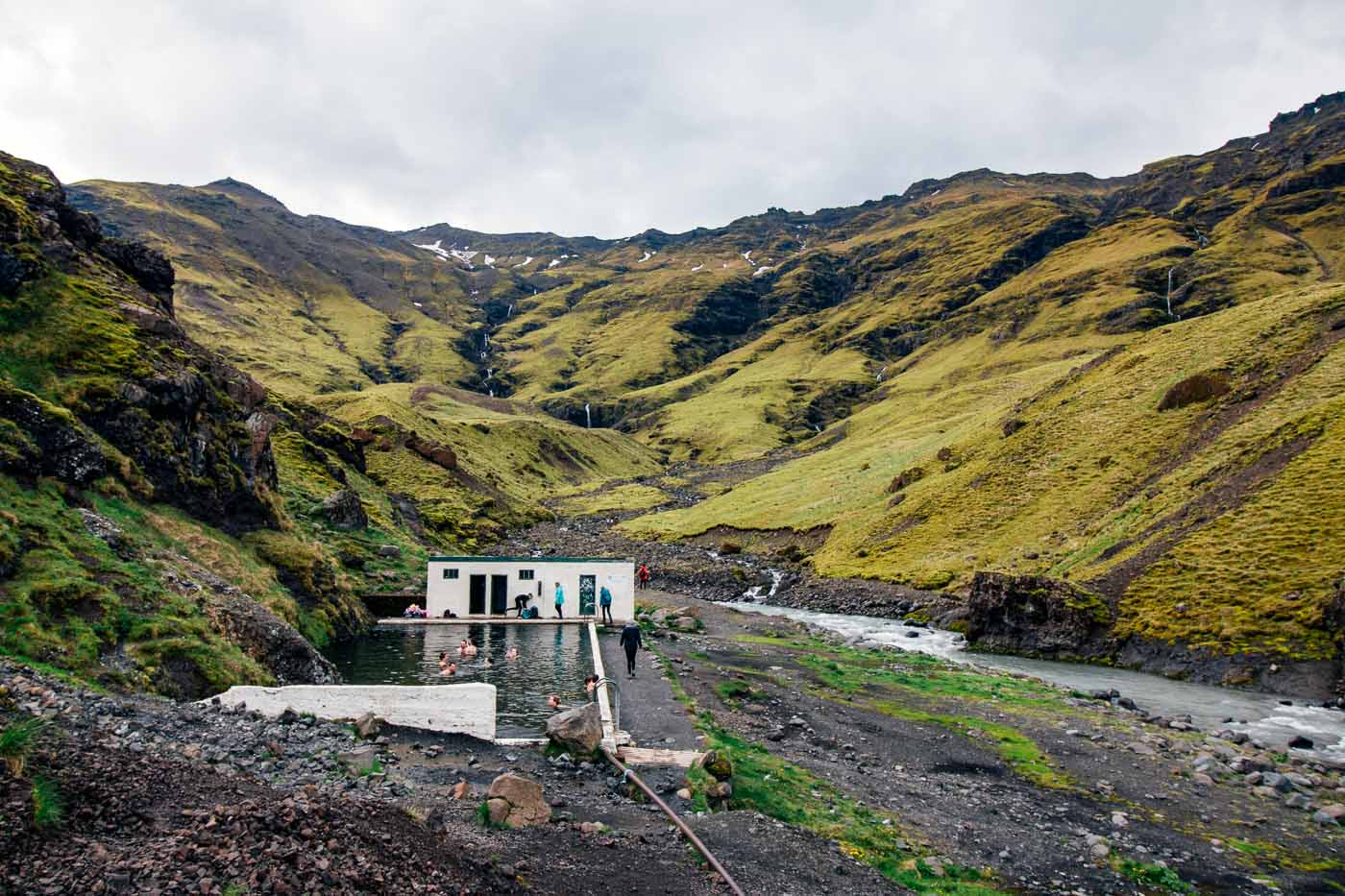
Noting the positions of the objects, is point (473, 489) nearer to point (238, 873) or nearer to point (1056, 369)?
point (238, 873)

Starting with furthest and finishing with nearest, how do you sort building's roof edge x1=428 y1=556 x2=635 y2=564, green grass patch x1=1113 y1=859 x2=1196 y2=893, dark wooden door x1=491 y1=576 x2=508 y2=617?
dark wooden door x1=491 y1=576 x2=508 y2=617
building's roof edge x1=428 y1=556 x2=635 y2=564
green grass patch x1=1113 y1=859 x2=1196 y2=893

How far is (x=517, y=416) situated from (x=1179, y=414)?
13646 cm

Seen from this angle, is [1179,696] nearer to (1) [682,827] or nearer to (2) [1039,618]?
(2) [1039,618]

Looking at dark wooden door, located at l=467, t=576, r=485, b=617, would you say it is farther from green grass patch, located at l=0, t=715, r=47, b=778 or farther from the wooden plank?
green grass patch, located at l=0, t=715, r=47, b=778

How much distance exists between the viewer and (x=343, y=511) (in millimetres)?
51875

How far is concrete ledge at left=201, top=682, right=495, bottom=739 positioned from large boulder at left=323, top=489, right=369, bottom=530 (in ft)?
A: 109

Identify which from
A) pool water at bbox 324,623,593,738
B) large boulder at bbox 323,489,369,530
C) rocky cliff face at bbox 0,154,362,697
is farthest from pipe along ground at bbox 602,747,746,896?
large boulder at bbox 323,489,369,530

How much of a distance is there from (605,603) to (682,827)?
29942mm

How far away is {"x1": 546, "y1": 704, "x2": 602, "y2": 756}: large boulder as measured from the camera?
19250 millimetres

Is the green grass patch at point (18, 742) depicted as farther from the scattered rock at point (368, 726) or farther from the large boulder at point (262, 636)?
the large boulder at point (262, 636)

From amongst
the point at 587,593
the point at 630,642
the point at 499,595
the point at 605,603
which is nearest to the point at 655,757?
the point at 630,642

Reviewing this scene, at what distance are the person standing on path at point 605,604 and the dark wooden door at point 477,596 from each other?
23.8ft

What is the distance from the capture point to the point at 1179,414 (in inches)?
2330

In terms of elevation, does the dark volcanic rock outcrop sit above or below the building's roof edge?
below
